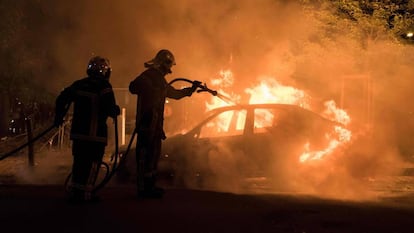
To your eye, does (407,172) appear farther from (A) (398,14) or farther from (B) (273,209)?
(B) (273,209)

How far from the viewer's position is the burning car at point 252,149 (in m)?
9.43

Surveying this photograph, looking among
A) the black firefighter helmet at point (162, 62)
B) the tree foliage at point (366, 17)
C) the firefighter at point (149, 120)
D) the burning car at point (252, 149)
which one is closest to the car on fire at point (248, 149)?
the burning car at point (252, 149)

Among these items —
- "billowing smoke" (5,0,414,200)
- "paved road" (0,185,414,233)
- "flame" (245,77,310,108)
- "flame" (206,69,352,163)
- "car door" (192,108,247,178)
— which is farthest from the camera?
"billowing smoke" (5,0,414,200)

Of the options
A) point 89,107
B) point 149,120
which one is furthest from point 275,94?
point 89,107

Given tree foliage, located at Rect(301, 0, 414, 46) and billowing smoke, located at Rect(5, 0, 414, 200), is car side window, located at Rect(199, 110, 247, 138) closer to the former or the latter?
billowing smoke, located at Rect(5, 0, 414, 200)

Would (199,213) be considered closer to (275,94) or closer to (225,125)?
(225,125)

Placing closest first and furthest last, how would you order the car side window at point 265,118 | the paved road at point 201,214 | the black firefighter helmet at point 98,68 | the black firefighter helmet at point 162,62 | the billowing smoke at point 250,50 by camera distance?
the paved road at point 201,214
the black firefighter helmet at point 98,68
the black firefighter helmet at point 162,62
the car side window at point 265,118
the billowing smoke at point 250,50

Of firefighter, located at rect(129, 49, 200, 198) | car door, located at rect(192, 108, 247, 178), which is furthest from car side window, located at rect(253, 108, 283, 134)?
firefighter, located at rect(129, 49, 200, 198)

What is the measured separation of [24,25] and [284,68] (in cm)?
757

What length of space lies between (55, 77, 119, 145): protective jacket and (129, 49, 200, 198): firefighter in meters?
0.35

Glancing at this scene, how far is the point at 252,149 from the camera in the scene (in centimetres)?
952

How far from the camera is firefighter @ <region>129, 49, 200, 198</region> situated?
7.01 metres

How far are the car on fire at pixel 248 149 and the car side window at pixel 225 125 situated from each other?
65mm

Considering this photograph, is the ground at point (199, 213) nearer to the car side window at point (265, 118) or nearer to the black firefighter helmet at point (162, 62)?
the black firefighter helmet at point (162, 62)
